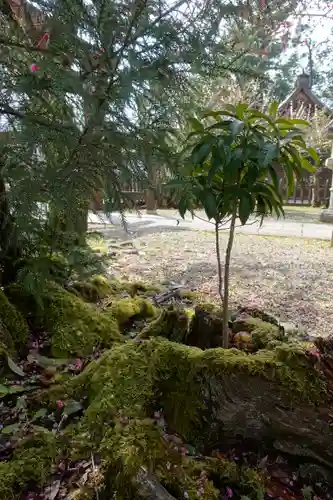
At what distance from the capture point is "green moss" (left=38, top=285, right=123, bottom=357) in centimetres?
159

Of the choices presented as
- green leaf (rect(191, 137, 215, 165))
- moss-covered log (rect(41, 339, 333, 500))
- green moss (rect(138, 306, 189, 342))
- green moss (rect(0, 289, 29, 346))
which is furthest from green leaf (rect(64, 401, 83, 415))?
green leaf (rect(191, 137, 215, 165))

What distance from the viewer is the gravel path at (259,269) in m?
2.76

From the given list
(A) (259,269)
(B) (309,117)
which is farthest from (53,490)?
(B) (309,117)

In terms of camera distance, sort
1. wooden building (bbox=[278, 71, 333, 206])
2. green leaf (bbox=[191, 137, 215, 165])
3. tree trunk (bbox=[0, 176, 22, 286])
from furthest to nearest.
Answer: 1. wooden building (bbox=[278, 71, 333, 206])
2. tree trunk (bbox=[0, 176, 22, 286])
3. green leaf (bbox=[191, 137, 215, 165])

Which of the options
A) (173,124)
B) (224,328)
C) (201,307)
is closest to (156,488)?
(224,328)

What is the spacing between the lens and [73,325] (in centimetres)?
165

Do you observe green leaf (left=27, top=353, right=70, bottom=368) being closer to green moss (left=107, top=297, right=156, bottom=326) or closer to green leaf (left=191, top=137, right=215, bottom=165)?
green moss (left=107, top=297, right=156, bottom=326)

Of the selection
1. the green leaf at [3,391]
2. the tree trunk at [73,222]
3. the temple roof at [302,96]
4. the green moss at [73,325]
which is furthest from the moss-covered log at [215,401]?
the temple roof at [302,96]

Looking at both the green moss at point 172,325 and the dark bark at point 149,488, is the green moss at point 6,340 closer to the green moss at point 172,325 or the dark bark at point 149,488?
the green moss at point 172,325

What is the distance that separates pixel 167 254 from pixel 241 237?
1432 mm

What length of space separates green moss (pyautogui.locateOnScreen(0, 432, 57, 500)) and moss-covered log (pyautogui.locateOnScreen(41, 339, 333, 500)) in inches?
2.8

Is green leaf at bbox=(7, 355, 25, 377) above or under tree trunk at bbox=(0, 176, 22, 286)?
under

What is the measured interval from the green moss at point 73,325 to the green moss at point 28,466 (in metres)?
0.56

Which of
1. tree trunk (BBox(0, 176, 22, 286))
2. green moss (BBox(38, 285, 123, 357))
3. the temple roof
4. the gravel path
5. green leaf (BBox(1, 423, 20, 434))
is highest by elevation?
the temple roof
